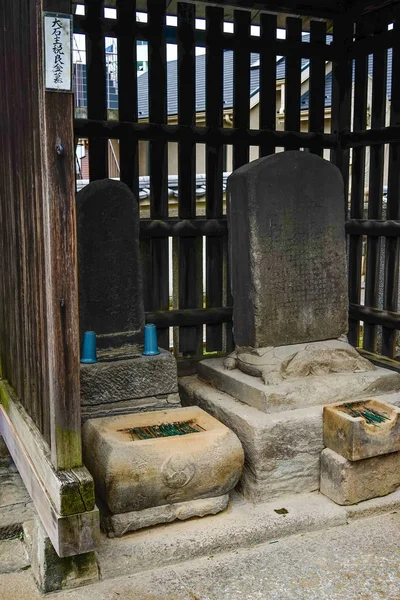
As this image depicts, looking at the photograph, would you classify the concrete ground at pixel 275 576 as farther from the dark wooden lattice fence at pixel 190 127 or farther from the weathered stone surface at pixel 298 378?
the dark wooden lattice fence at pixel 190 127

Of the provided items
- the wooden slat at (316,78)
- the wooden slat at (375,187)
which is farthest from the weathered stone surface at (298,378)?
the wooden slat at (316,78)

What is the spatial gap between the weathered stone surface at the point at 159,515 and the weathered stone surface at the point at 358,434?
79 cm

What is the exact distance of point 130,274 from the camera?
446cm

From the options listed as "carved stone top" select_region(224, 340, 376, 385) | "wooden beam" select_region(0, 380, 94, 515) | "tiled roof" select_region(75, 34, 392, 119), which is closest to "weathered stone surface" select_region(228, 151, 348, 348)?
"carved stone top" select_region(224, 340, 376, 385)

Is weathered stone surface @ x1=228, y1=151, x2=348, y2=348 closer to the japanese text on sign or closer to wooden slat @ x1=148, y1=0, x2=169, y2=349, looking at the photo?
wooden slat @ x1=148, y1=0, x2=169, y2=349

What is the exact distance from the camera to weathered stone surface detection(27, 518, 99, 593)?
297 cm

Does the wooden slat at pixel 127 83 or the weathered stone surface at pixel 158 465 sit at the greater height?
the wooden slat at pixel 127 83

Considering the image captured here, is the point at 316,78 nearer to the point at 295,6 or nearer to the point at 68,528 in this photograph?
the point at 295,6

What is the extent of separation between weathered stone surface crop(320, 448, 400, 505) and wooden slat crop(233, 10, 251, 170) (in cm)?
264

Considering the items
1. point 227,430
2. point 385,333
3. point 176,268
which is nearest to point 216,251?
point 176,268

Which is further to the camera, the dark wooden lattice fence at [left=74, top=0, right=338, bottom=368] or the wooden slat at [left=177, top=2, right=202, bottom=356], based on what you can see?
the wooden slat at [left=177, top=2, right=202, bottom=356]

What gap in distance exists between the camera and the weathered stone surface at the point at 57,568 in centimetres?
297

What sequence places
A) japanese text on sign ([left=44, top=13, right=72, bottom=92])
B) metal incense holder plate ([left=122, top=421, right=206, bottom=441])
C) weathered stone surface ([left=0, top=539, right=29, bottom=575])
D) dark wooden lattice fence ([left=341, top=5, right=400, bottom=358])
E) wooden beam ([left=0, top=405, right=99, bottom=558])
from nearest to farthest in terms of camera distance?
japanese text on sign ([left=44, top=13, right=72, bottom=92]) → wooden beam ([left=0, top=405, right=99, bottom=558]) → weathered stone surface ([left=0, top=539, right=29, bottom=575]) → metal incense holder plate ([left=122, top=421, right=206, bottom=441]) → dark wooden lattice fence ([left=341, top=5, right=400, bottom=358])

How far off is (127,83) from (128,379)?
234 cm
